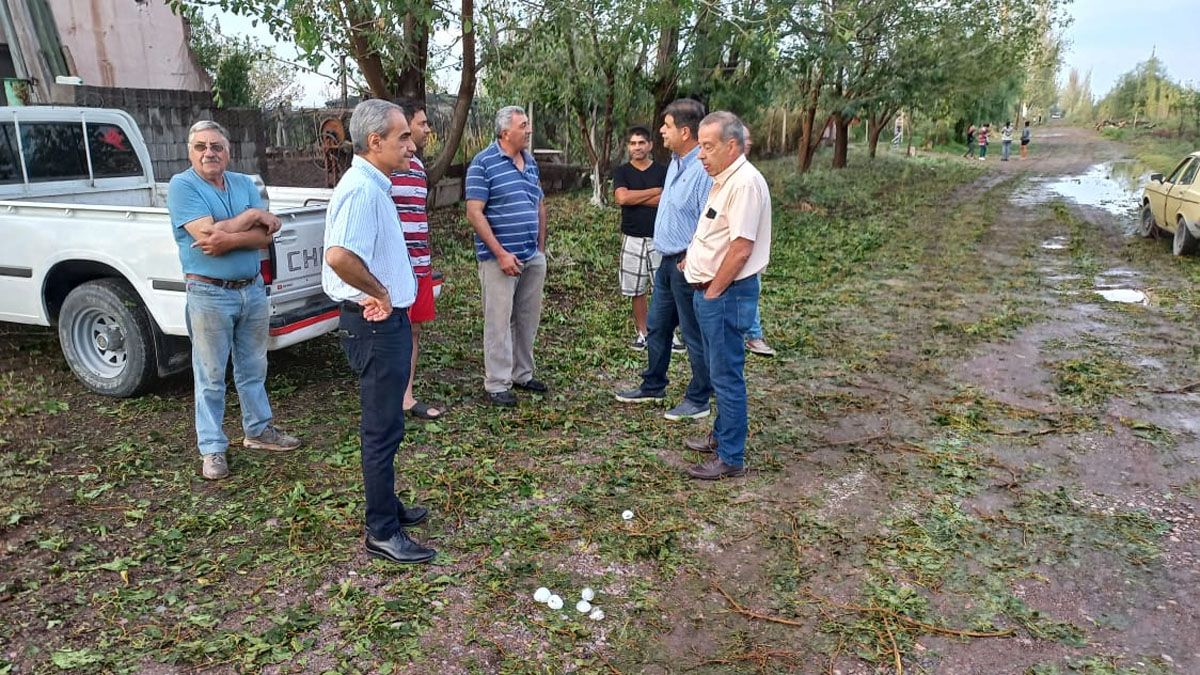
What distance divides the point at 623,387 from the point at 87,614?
12.0 ft

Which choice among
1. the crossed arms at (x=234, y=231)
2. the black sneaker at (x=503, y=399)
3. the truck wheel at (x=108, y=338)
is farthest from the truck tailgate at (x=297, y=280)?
the black sneaker at (x=503, y=399)

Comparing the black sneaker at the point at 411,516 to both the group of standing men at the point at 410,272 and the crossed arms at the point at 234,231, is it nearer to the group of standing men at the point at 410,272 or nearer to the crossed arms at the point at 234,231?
the group of standing men at the point at 410,272

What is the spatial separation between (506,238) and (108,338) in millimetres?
2620

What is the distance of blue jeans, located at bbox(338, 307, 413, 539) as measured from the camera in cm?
334

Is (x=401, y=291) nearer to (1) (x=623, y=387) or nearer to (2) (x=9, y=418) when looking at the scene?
(1) (x=623, y=387)

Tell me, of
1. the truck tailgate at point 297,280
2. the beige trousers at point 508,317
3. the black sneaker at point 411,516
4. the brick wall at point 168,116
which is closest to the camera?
the black sneaker at point 411,516

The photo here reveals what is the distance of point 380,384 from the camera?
3.36 meters

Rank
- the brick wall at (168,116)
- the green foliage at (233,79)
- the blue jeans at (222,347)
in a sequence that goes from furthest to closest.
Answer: the green foliage at (233,79) < the brick wall at (168,116) < the blue jeans at (222,347)

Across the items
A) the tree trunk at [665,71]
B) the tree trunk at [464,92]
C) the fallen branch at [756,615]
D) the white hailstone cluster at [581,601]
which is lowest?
the fallen branch at [756,615]

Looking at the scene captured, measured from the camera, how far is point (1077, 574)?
3.59 meters

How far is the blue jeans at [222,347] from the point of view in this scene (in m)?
4.14

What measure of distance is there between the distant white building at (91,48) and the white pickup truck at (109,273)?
5.05m

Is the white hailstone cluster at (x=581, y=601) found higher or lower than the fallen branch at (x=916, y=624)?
higher

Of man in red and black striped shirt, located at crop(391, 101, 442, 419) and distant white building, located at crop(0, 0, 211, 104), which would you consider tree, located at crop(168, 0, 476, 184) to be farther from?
distant white building, located at crop(0, 0, 211, 104)
